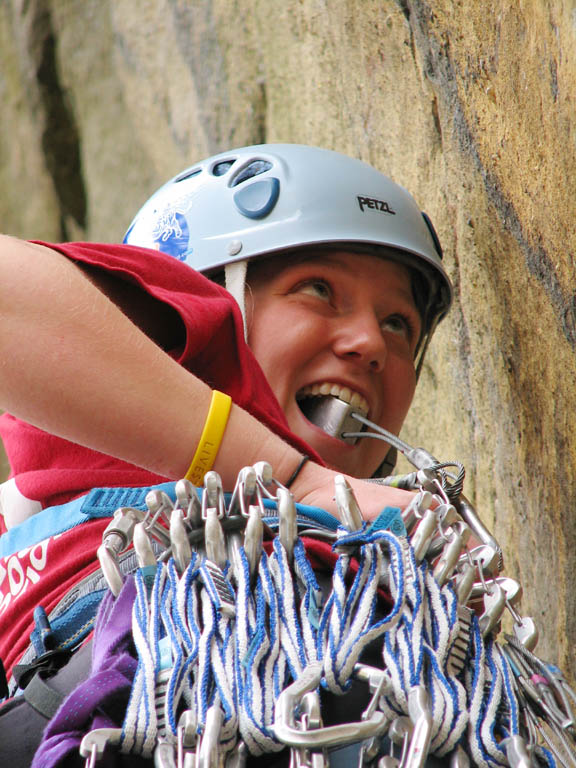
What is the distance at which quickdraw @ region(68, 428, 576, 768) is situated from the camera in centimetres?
72

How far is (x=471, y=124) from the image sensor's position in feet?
5.51

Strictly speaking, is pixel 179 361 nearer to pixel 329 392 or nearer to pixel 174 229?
pixel 329 392

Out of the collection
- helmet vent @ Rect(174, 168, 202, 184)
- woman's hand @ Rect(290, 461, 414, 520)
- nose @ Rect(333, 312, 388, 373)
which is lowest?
nose @ Rect(333, 312, 388, 373)

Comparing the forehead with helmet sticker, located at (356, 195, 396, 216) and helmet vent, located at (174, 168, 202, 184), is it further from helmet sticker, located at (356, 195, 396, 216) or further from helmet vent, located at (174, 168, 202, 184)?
helmet vent, located at (174, 168, 202, 184)

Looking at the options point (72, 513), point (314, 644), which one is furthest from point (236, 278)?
point (314, 644)

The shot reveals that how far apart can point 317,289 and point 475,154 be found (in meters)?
0.38

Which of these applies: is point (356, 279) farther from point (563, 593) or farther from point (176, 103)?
point (176, 103)

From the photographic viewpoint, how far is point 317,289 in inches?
62.1

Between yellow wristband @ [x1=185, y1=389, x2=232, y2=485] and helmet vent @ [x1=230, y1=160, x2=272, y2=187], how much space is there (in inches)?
32.3

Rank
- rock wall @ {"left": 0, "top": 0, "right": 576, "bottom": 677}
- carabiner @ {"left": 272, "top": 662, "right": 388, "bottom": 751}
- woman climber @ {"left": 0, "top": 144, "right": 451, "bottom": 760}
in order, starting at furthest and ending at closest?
rock wall @ {"left": 0, "top": 0, "right": 576, "bottom": 677}, woman climber @ {"left": 0, "top": 144, "right": 451, "bottom": 760}, carabiner @ {"left": 272, "top": 662, "right": 388, "bottom": 751}

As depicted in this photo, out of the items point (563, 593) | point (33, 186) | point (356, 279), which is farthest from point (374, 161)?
point (33, 186)

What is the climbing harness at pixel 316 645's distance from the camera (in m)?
0.72

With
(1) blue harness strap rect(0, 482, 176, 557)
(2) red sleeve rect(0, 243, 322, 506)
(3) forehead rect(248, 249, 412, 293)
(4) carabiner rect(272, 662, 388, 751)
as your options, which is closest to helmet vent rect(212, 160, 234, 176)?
(3) forehead rect(248, 249, 412, 293)

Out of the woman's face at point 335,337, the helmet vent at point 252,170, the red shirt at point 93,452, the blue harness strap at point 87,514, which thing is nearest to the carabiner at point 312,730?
the blue harness strap at point 87,514
